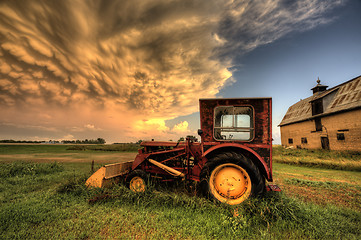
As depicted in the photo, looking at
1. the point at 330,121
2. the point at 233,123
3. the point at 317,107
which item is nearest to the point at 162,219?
the point at 233,123

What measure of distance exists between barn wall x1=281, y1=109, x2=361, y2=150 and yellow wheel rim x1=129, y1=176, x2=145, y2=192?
17.5 m

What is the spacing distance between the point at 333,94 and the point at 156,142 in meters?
20.9

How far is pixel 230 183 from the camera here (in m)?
3.49

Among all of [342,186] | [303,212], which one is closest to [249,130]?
[303,212]

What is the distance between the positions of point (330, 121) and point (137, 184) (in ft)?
63.6

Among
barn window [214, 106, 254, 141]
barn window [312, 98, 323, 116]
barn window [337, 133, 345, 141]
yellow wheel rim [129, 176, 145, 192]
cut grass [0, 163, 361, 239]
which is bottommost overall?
cut grass [0, 163, 361, 239]

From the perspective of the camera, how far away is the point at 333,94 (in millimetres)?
16016

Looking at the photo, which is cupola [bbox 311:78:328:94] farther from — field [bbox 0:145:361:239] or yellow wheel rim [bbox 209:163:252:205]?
yellow wheel rim [bbox 209:163:252:205]

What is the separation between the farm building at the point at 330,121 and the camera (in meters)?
12.7

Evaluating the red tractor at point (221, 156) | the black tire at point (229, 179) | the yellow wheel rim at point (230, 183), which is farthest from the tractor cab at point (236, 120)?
the yellow wheel rim at point (230, 183)

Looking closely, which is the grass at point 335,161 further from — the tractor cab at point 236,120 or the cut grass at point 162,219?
the tractor cab at point 236,120

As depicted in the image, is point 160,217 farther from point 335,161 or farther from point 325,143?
point 325,143

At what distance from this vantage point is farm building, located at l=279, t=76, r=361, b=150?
12660 mm

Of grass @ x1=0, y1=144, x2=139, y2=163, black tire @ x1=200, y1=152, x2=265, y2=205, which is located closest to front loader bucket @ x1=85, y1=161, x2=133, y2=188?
black tire @ x1=200, y1=152, x2=265, y2=205
